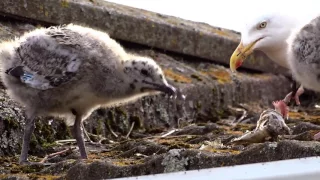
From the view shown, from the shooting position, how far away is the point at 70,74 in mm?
4078

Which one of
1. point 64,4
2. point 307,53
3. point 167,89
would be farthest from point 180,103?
point 307,53

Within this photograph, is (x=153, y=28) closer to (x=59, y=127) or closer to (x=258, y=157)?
(x=59, y=127)

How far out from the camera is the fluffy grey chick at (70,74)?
13.4ft

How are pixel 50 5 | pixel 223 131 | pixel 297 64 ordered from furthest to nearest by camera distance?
pixel 50 5 < pixel 223 131 < pixel 297 64

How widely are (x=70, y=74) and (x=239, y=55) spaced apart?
7.00ft

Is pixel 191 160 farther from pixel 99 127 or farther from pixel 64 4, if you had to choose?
pixel 64 4

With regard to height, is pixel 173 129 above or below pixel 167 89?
below

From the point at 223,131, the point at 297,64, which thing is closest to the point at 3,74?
the point at 223,131

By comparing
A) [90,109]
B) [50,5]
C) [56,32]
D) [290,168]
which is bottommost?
[290,168]

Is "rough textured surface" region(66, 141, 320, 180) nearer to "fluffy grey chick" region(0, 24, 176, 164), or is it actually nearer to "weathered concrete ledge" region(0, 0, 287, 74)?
"fluffy grey chick" region(0, 24, 176, 164)

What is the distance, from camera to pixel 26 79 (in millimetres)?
4137

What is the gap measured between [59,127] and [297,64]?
1.63 m

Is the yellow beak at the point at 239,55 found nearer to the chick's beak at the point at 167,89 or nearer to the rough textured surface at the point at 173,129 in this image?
the rough textured surface at the point at 173,129

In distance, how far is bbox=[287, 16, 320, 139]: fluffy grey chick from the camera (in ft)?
12.3
